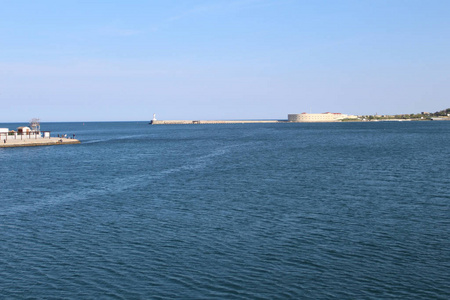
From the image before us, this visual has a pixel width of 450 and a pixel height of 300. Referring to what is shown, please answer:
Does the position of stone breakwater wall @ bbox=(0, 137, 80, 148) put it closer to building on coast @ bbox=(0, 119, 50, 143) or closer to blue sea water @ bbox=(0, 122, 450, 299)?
building on coast @ bbox=(0, 119, 50, 143)

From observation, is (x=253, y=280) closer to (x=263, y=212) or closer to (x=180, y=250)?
(x=180, y=250)

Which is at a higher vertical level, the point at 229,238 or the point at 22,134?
the point at 22,134

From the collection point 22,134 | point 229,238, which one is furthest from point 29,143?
point 229,238

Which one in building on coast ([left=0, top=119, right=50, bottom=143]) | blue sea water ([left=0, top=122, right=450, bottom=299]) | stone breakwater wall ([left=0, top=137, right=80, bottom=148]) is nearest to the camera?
blue sea water ([left=0, top=122, right=450, bottom=299])

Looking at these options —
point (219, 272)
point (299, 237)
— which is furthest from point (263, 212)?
point (219, 272)

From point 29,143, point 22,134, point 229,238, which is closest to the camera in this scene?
point 229,238

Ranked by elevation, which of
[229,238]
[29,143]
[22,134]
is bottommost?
[229,238]

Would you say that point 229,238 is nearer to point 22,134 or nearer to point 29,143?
point 29,143

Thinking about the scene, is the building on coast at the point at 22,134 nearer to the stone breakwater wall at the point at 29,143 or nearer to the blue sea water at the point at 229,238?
the stone breakwater wall at the point at 29,143

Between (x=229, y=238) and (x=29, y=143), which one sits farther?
(x=29, y=143)

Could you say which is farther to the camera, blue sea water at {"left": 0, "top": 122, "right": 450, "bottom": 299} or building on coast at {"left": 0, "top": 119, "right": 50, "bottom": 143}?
building on coast at {"left": 0, "top": 119, "right": 50, "bottom": 143}

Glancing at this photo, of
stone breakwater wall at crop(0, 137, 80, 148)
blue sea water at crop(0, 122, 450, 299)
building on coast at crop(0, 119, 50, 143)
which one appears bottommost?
blue sea water at crop(0, 122, 450, 299)

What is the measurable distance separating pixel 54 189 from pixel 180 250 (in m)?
27.1

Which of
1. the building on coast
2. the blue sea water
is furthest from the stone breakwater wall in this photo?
the blue sea water
